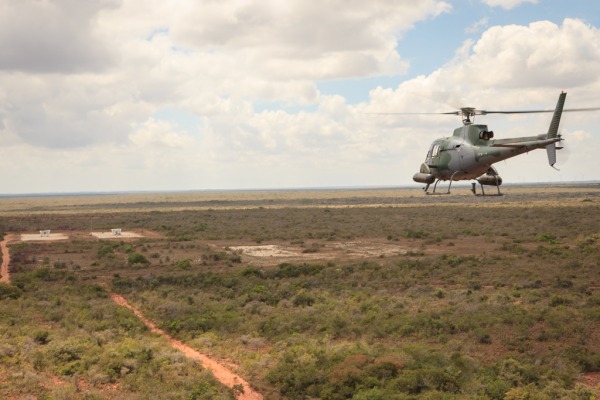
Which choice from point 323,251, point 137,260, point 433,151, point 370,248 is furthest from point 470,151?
point 370,248

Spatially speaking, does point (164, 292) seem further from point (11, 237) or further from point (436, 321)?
point (11, 237)

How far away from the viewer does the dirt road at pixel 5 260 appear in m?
39.7

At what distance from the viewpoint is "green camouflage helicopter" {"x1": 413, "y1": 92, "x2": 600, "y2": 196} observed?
72.1 ft

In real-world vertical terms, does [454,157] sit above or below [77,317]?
above

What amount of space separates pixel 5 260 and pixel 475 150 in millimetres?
42726

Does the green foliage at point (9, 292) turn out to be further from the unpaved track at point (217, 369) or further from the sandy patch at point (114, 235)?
the sandy patch at point (114, 235)

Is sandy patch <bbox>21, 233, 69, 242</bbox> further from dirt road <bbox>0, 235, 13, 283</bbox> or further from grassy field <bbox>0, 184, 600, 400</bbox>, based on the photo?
grassy field <bbox>0, 184, 600, 400</bbox>

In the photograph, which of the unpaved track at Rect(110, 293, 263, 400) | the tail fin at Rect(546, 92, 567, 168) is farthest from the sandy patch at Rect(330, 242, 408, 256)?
the tail fin at Rect(546, 92, 567, 168)

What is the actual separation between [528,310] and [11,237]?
67064 mm

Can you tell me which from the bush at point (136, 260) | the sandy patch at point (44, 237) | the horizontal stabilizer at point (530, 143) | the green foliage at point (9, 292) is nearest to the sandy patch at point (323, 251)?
the bush at point (136, 260)

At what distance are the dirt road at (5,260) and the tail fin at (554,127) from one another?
113 ft

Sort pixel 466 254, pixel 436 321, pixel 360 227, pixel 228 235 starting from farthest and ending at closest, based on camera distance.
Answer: pixel 360 227
pixel 228 235
pixel 466 254
pixel 436 321

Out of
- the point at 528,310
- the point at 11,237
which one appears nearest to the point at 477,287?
Answer: the point at 528,310

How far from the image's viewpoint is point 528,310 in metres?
27.0
